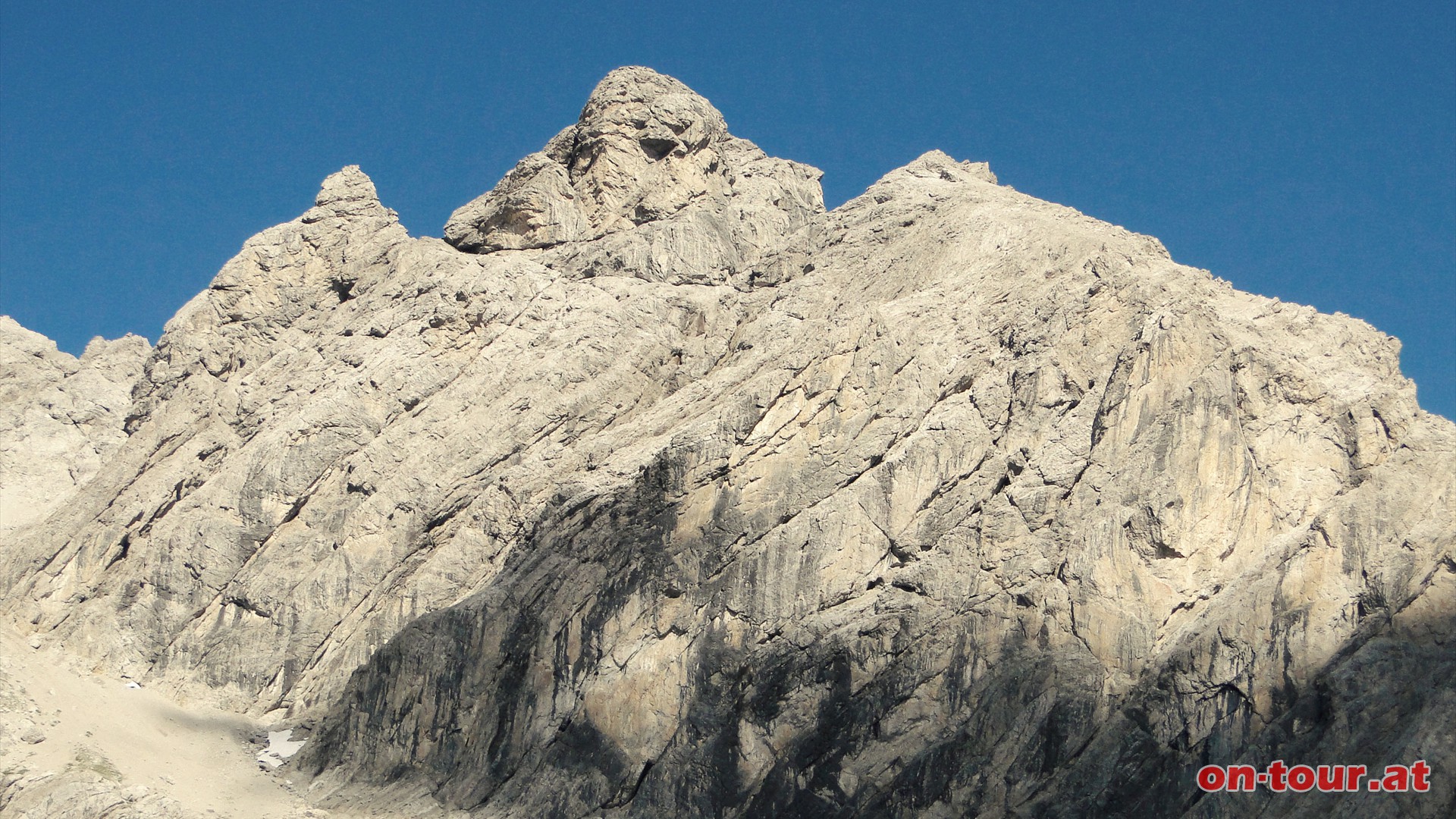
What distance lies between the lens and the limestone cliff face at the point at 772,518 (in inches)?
1827

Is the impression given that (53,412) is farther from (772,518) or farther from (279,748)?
(772,518)

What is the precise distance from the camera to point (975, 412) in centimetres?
5356

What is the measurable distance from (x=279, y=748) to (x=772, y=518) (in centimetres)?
1662

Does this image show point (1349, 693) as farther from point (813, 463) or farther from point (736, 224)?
point (736, 224)

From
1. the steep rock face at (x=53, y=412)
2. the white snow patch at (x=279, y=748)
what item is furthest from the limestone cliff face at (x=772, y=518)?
the steep rock face at (x=53, y=412)

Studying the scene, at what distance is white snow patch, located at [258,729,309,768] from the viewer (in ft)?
183

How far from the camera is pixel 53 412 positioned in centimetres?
8338

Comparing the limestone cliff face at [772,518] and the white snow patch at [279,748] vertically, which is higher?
the limestone cliff face at [772,518]

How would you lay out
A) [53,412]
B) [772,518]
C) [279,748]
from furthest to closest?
[53,412] < [279,748] < [772,518]

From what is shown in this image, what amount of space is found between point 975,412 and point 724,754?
1218 cm

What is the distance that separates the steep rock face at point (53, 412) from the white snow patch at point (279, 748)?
21.8 metres
